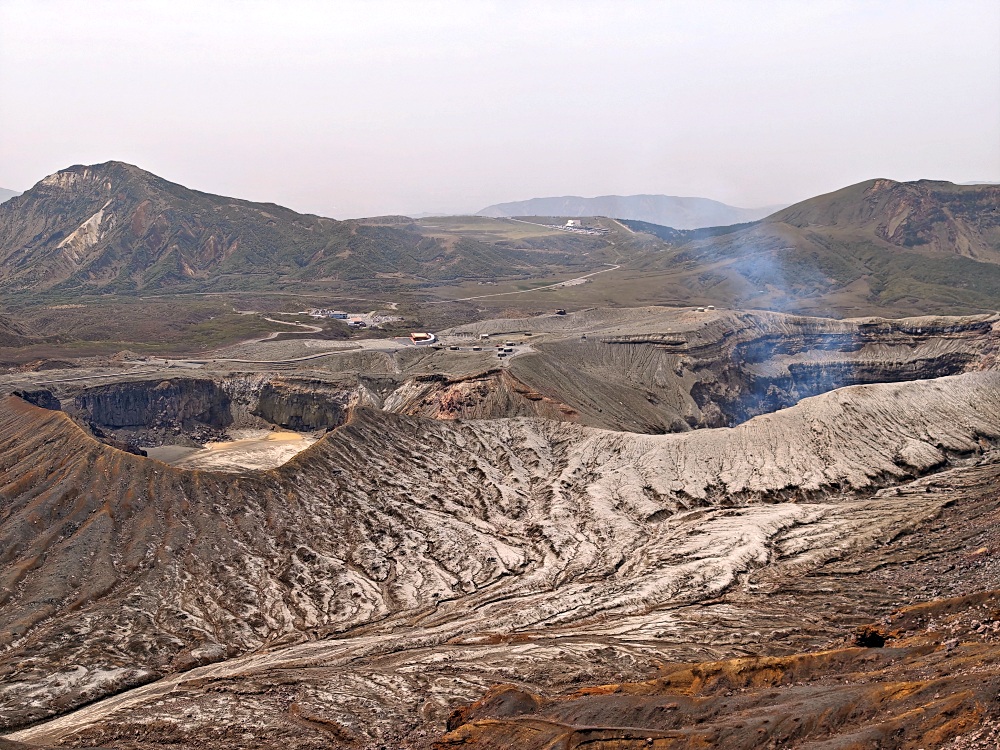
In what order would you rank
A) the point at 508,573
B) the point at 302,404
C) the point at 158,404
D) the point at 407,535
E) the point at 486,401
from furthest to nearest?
the point at 158,404 → the point at 302,404 → the point at 486,401 → the point at 407,535 → the point at 508,573

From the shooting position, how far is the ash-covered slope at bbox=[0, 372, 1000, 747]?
45.2 m

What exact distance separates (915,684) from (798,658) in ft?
23.6

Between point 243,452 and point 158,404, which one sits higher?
point 158,404

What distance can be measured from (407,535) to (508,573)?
984 centimetres

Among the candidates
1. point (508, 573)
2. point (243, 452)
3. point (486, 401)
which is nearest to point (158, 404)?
point (243, 452)

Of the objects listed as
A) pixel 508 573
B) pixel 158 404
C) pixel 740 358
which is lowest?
pixel 508 573

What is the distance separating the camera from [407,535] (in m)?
66.6

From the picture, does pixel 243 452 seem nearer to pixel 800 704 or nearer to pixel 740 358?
pixel 800 704

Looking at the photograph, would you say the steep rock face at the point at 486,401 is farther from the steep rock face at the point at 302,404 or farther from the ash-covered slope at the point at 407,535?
the steep rock face at the point at 302,404

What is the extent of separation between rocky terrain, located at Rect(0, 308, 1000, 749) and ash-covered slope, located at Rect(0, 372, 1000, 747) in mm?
241

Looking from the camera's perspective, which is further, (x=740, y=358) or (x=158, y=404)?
(x=740, y=358)

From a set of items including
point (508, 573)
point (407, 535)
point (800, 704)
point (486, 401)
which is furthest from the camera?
point (486, 401)

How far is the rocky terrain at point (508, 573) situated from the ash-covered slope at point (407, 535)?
0.79 feet

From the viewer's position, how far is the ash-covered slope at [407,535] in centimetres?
4516
